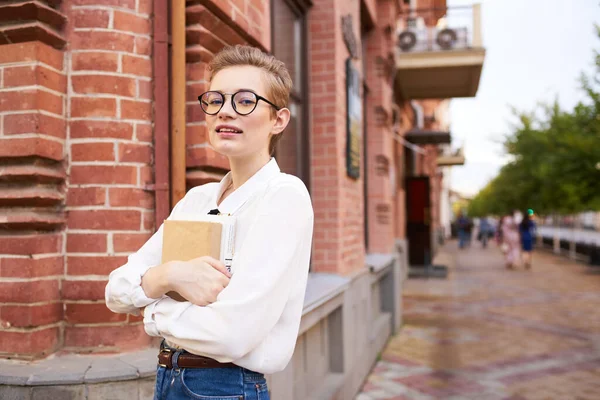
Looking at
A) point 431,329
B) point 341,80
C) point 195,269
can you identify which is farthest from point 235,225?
point 431,329

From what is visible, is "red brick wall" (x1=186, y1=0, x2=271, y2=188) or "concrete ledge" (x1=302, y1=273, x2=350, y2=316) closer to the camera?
"red brick wall" (x1=186, y1=0, x2=271, y2=188)

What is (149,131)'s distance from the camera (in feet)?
7.91

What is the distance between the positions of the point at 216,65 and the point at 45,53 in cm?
105

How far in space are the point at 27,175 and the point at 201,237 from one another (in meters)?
1.15

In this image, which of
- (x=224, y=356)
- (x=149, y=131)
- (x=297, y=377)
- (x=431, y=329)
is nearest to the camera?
(x=224, y=356)

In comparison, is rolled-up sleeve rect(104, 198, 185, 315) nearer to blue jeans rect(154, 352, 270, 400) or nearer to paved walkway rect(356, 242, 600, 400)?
blue jeans rect(154, 352, 270, 400)

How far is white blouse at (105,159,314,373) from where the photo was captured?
1316mm

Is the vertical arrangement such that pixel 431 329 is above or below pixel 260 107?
below

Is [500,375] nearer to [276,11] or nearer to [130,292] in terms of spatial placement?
[276,11]

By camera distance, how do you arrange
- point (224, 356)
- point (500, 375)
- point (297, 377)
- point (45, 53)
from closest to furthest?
1. point (224, 356)
2. point (45, 53)
3. point (297, 377)
4. point (500, 375)

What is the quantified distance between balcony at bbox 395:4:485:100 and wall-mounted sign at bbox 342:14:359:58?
19.4ft

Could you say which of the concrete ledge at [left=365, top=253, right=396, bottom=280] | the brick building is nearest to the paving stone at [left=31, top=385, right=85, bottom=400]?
the brick building

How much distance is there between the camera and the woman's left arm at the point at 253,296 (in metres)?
1.31

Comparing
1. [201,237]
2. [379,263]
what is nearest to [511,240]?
[379,263]
